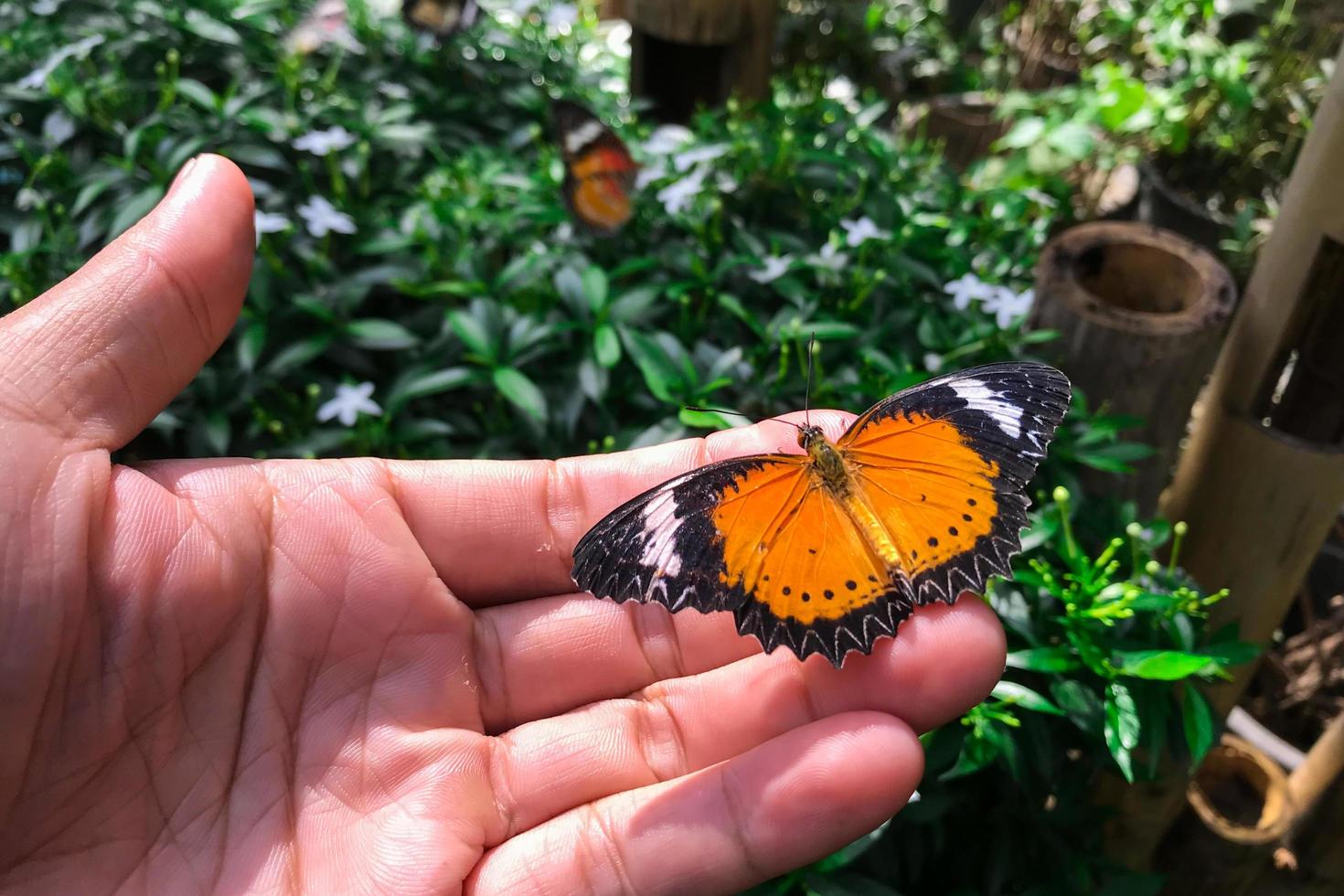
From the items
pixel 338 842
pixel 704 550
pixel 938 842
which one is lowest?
pixel 938 842

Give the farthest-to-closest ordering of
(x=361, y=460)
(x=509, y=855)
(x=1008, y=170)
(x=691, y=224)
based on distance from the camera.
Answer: (x=1008, y=170) → (x=691, y=224) → (x=361, y=460) → (x=509, y=855)

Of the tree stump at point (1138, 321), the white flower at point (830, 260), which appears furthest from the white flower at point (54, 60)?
the tree stump at point (1138, 321)

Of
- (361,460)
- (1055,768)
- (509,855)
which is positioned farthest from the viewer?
(1055,768)

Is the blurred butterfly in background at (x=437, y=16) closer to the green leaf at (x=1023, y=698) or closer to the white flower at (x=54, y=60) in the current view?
the white flower at (x=54, y=60)

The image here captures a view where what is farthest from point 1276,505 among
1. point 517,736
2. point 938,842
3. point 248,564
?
point 248,564

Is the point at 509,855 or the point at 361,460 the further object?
the point at 361,460

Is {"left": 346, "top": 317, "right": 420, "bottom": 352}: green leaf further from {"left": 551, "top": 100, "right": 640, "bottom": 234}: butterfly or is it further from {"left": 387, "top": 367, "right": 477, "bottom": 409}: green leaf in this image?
{"left": 551, "top": 100, "right": 640, "bottom": 234}: butterfly

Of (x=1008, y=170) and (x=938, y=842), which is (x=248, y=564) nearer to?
(x=938, y=842)

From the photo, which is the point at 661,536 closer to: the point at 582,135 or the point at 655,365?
the point at 655,365
